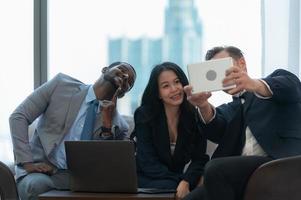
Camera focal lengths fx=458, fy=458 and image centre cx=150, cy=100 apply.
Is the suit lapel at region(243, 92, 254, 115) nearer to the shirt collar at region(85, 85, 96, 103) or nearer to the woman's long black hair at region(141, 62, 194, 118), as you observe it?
the woman's long black hair at region(141, 62, 194, 118)

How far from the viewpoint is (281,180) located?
1667 mm

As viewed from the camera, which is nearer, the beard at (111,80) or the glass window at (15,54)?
the beard at (111,80)

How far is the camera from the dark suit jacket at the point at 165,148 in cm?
244

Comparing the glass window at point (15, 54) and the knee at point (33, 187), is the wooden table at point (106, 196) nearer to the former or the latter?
the knee at point (33, 187)

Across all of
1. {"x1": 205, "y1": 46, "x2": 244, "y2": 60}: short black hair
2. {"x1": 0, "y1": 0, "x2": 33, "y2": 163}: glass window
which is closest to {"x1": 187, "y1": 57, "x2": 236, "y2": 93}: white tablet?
{"x1": 205, "y1": 46, "x2": 244, "y2": 60}: short black hair

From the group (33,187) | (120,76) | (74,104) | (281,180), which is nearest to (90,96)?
(74,104)

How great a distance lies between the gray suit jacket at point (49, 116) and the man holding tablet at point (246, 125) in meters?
0.68

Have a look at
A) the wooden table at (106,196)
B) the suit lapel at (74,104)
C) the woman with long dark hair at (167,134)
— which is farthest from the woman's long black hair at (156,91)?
the wooden table at (106,196)

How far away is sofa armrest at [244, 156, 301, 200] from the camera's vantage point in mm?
1660

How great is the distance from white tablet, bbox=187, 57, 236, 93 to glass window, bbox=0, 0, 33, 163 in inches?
67.6

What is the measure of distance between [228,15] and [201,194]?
5.16 feet

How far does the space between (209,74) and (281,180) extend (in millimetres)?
544

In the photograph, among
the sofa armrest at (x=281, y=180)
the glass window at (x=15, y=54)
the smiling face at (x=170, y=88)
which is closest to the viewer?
the sofa armrest at (x=281, y=180)

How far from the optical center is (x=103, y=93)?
105 inches
